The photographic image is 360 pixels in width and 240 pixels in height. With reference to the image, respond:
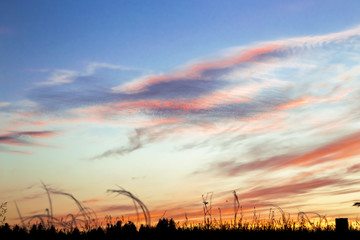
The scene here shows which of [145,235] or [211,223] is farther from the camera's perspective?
[211,223]

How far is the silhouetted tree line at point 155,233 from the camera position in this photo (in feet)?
50.1

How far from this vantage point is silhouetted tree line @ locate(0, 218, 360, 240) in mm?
15258

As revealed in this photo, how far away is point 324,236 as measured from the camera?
15500 mm

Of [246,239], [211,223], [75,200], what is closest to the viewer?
[246,239]

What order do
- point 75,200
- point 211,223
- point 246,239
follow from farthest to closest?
point 75,200
point 211,223
point 246,239

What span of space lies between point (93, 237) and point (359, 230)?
792 cm

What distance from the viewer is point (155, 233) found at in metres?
15.3

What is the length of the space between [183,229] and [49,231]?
4.06m

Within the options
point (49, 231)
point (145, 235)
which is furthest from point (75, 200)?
point (145, 235)

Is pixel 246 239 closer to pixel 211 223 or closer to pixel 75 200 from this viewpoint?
pixel 211 223

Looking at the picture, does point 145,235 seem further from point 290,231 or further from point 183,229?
point 290,231

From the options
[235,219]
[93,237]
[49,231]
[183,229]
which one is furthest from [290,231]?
[49,231]

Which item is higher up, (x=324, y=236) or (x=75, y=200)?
(x=75, y=200)

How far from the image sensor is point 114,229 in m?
15.7
